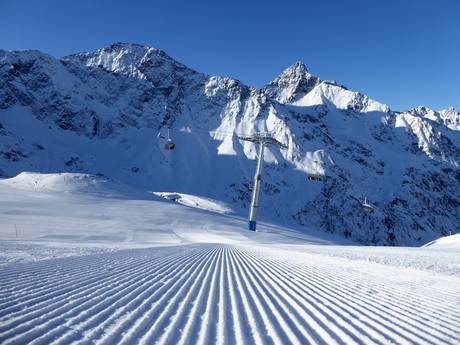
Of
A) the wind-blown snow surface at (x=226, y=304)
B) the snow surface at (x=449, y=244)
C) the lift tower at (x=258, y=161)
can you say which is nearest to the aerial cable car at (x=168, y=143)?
the lift tower at (x=258, y=161)

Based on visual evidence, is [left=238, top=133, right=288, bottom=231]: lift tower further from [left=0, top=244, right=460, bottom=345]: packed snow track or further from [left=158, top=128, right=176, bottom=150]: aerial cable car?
[left=0, top=244, right=460, bottom=345]: packed snow track

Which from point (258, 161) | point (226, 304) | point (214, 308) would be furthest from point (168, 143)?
point (214, 308)

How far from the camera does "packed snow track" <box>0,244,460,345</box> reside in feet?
18.5

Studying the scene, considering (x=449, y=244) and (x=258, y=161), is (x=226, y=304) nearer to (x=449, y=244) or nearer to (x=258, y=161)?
(x=449, y=244)

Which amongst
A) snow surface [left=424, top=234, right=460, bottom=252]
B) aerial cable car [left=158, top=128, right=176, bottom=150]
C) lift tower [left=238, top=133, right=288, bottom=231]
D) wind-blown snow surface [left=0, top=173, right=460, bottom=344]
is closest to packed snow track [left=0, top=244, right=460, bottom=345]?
wind-blown snow surface [left=0, top=173, right=460, bottom=344]

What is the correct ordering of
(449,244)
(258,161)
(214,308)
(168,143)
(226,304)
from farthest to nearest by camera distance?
(168,143) → (258,161) → (449,244) → (226,304) → (214,308)

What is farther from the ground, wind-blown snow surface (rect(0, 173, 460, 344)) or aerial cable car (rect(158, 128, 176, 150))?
aerial cable car (rect(158, 128, 176, 150))

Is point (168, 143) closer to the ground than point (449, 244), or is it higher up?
higher up

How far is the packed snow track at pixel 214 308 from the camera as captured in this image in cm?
564

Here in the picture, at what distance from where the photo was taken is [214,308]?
7336 mm

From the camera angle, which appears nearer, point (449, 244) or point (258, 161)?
point (449, 244)

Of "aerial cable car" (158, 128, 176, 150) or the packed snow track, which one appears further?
"aerial cable car" (158, 128, 176, 150)

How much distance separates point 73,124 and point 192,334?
202 metres

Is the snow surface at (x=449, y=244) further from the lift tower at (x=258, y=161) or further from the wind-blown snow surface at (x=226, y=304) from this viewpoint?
the wind-blown snow surface at (x=226, y=304)
